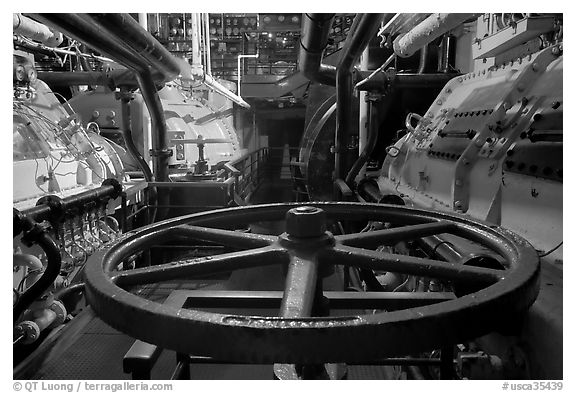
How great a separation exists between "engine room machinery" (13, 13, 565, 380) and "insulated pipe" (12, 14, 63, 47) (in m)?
0.03

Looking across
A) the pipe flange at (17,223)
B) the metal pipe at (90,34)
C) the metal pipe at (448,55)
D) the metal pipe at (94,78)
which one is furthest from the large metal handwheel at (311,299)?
the metal pipe at (448,55)

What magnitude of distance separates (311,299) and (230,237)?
1.57 ft

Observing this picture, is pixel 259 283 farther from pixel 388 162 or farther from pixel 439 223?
pixel 439 223

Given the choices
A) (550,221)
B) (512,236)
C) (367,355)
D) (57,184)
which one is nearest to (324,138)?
(57,184)

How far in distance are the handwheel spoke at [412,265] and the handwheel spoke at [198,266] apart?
0.15 metres

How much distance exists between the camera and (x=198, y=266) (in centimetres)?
127

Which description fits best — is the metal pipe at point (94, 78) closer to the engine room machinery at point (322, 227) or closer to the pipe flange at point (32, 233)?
the engine room machinery at point (322, 227)

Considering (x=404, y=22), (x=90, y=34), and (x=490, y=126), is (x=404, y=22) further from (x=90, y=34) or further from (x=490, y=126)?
(x=90, y=34)

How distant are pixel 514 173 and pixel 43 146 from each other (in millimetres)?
3131

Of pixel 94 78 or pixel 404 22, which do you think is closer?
pixel 404 22

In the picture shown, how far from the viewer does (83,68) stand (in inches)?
219

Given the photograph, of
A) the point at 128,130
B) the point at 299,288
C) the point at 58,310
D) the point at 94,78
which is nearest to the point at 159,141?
the point at 128,130

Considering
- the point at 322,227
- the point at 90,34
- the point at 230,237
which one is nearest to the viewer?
the point at 322,227

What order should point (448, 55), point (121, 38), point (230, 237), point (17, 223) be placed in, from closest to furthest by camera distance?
point (230, 237), point (17, 223), point (121, 38), point (448, 55)
